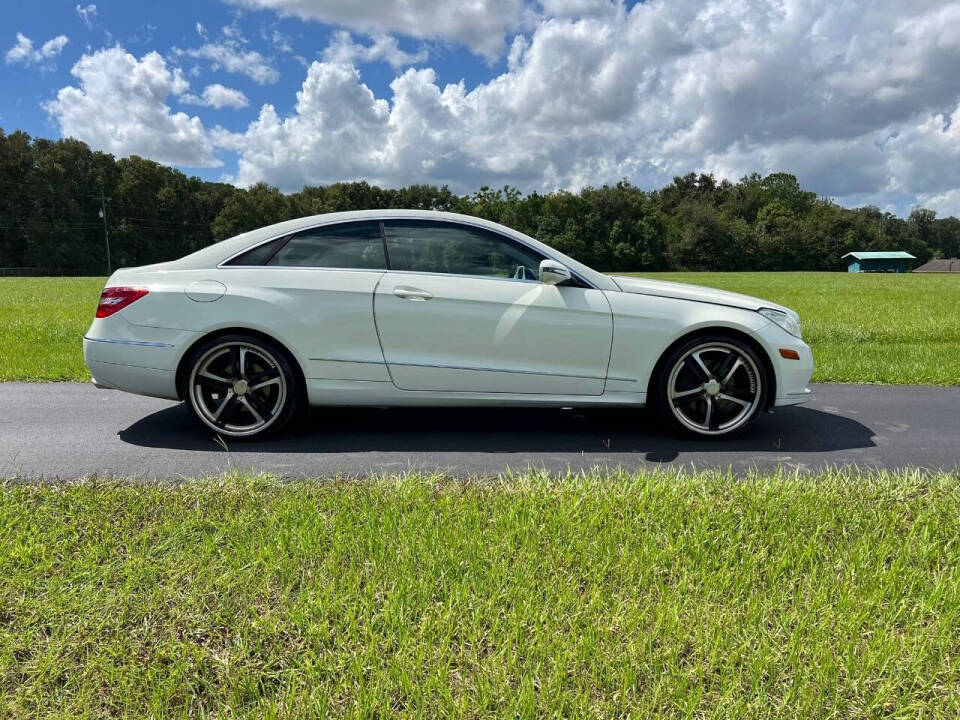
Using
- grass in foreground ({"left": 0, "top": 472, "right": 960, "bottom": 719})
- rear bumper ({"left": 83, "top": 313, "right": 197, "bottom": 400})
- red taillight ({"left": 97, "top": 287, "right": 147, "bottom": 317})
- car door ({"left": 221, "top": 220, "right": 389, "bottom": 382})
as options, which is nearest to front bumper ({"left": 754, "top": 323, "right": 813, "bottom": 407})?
grass in foreground ({"left": 0, "top": 472, "right": 960, "bottom": 719})

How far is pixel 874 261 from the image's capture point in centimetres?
9975

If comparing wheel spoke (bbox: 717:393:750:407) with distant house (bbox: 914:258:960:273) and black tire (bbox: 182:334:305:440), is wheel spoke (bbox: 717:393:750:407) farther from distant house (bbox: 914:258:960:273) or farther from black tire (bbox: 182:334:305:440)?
distant house (bbox: 914:258:960:273)

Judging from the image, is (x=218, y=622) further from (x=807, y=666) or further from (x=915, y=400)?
(x=915, y=400)

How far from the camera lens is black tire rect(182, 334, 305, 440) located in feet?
14.0

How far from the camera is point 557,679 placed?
1.82 m

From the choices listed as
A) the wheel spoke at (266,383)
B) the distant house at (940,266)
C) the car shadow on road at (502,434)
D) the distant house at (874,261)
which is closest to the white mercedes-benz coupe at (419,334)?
the wheel spoke at (266,383)

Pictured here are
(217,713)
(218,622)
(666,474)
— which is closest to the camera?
(217,713)

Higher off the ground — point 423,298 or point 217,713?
point 423,298

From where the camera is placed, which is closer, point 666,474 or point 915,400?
point 666,474

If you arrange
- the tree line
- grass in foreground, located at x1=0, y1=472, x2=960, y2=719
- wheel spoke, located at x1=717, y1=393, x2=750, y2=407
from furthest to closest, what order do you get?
the tree line, wheel spoke, located at x1=717, y1=393, x2=750, y2=407, grass in foreground, located at x1=0, y1=472, x2=960, y2=719

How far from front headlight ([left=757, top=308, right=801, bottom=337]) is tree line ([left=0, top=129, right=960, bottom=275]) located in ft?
228

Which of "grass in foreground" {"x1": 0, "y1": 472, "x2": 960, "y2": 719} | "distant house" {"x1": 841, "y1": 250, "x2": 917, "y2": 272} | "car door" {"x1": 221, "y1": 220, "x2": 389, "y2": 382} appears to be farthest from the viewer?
"distant house" {"x1": 841, "y1": 250, "x2": 917, "y2": 272}

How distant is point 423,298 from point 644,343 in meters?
1.50

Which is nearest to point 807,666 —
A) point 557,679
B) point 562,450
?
point 557,679
